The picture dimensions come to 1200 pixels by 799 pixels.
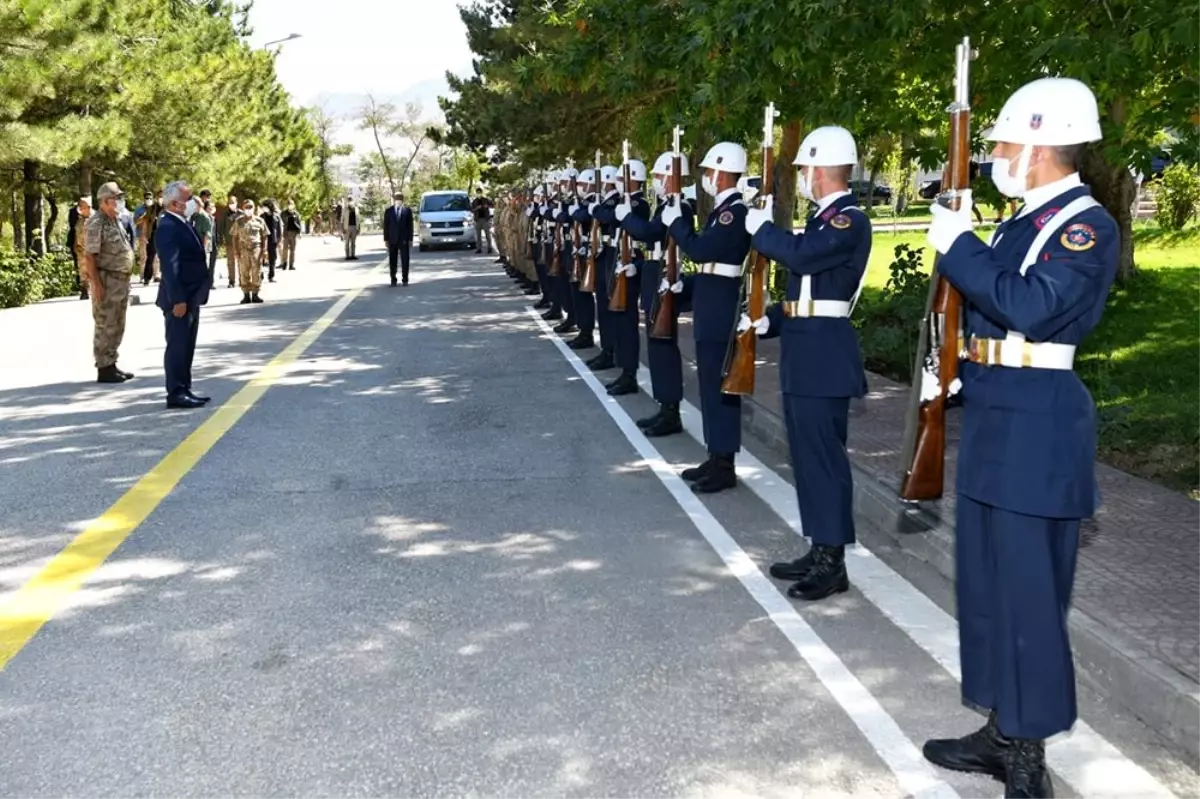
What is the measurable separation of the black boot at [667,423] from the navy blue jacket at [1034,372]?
5362mm

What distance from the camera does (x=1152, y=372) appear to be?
11.7m

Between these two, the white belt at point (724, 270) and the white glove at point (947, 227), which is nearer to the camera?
the white glove at point (947, 227)

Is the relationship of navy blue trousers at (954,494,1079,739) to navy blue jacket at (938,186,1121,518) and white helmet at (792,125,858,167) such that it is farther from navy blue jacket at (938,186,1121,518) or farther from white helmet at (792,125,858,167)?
white helmet at (792,125,858,167)

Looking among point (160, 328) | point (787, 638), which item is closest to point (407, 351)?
point (160, 328)

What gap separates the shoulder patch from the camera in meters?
3.29

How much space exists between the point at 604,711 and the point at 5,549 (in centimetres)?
356

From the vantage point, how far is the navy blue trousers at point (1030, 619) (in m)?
3.54

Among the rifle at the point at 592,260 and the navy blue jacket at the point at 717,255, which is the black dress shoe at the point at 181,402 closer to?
the rifle at the point at 592,260

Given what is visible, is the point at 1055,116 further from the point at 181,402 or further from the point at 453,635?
the point at 181,402

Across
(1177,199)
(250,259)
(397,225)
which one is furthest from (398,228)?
(1177,199)

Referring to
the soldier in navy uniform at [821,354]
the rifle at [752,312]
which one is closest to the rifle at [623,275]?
the rifle at [752,312]

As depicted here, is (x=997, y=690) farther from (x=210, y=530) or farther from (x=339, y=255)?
(x=339, y=255)

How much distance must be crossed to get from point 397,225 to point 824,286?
65.9 ft

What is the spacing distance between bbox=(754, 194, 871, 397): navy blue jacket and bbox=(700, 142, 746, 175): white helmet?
56.0 inches
